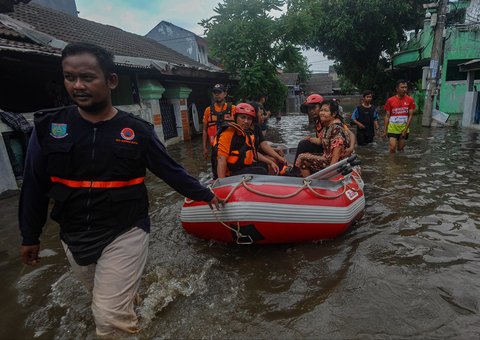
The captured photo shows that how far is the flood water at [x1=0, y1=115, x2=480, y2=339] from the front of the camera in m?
2.34

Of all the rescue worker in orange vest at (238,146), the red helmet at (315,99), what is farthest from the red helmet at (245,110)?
the red helmet at (315,99)

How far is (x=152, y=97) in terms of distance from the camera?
10.3 m

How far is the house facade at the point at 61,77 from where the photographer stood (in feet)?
19.9

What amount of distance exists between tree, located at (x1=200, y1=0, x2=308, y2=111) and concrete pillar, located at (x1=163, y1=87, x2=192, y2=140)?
8.59 feet

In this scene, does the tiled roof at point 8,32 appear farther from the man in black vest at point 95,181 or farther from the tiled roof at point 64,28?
the man in black vest at point 95,181

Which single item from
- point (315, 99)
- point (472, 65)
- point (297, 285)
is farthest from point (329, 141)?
point (472, 65)

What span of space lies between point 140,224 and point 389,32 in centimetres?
2411

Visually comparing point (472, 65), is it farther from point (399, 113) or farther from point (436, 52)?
point (399, 113)

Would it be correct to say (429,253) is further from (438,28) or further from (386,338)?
(438,28)

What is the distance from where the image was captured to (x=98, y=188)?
5.97 ft

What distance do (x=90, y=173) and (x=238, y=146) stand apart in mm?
2117

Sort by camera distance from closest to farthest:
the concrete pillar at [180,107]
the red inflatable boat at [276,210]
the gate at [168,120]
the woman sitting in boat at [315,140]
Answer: the red inflatable boat at [276,210] → the woman sitting in boat at [315,140] → the gate at [168,120] → the concrete pillar at [180,107]

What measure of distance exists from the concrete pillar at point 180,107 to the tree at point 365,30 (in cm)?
1001

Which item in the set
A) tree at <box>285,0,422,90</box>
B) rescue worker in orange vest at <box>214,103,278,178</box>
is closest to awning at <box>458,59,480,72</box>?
tree at <box>285,0,422,90</box>
